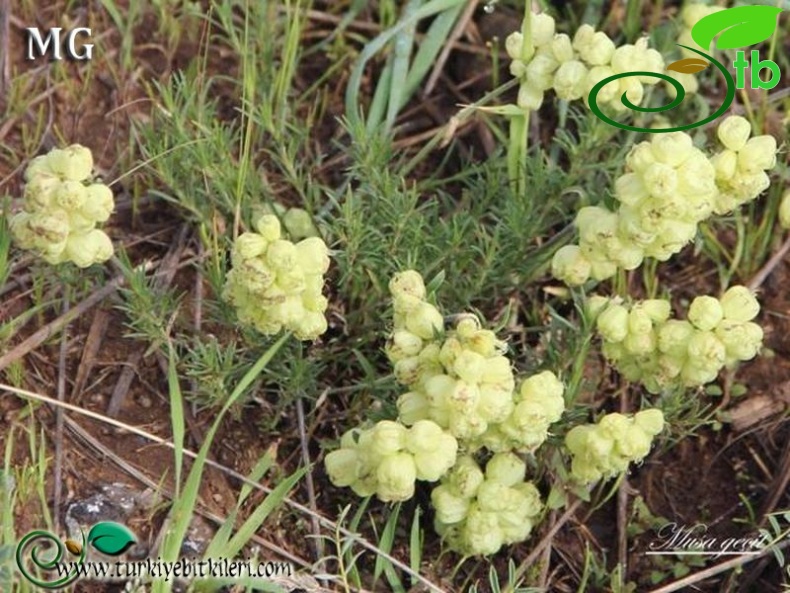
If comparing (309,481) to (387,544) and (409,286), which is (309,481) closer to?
(387,544)

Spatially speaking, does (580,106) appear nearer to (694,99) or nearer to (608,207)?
(694,99)

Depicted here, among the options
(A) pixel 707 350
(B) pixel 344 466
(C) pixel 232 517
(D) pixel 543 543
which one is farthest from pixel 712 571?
(C) pixel 232 517

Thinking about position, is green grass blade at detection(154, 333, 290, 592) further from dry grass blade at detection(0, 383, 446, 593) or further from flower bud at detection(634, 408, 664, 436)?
flower bud at detection(634, 408, 664, 436)

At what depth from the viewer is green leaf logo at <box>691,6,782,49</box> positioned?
134 inches

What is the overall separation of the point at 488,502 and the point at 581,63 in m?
1.00

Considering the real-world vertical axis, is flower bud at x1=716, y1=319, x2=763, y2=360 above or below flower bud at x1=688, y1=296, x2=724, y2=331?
below

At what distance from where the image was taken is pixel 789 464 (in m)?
3.10

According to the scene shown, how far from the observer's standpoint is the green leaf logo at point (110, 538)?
2807mm

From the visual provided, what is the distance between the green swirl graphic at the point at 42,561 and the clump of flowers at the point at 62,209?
580mm

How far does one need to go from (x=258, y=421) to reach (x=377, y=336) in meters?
0.35

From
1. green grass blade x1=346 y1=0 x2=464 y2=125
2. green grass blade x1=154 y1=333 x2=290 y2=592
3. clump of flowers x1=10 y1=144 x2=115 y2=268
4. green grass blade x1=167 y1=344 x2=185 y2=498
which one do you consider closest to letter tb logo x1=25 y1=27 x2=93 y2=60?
green grass blade x1=346 y1=0 x2=464 y2=125

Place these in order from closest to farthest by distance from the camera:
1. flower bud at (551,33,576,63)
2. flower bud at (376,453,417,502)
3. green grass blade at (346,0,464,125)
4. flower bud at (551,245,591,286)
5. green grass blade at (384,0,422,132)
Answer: flower bud at (376,453,417,502)
flower bud at (551,245,591,286)
flower bud at (551,33,576,63)
green grass blade at (346,0,464,125)
green grass blade at (384,0,422,132)

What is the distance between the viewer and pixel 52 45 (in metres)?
3.59

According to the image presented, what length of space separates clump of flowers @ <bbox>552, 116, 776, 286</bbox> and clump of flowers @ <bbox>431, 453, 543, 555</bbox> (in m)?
0.45
